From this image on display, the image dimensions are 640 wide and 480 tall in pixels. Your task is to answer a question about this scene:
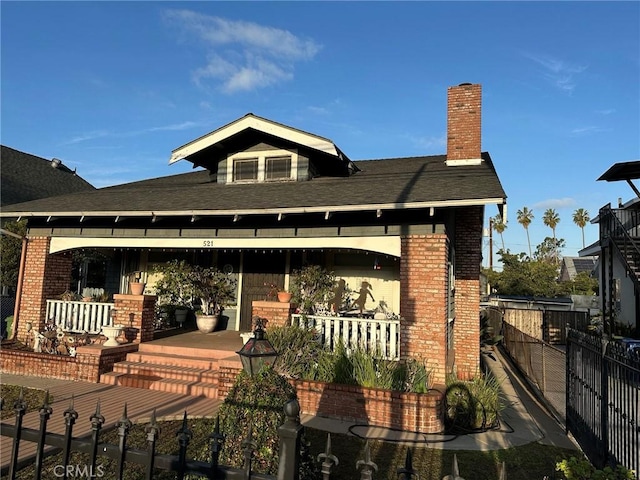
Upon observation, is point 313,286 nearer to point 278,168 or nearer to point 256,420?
point 278,168

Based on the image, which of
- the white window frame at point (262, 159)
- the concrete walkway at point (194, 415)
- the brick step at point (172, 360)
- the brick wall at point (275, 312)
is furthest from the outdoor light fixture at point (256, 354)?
the white window frame at point (262, 159)

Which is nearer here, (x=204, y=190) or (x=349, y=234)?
(x=349, y=234)

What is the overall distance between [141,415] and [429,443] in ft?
14.3

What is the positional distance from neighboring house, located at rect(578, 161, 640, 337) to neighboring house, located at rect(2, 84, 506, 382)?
577cm

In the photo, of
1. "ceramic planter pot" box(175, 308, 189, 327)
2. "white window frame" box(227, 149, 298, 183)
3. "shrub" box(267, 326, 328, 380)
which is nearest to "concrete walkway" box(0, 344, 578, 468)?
"shrub" box(267, 326, 328, 380)

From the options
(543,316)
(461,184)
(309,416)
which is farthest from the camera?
(543,316)

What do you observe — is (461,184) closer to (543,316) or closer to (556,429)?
(556,429)

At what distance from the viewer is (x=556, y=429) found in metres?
7.12

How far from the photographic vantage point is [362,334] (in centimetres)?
846

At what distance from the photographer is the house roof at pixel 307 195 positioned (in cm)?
830

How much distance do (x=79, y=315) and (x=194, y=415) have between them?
5.82 meters

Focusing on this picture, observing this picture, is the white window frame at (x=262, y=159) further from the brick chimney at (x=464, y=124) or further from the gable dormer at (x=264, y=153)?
the brick chimney at (x=464, y=124)

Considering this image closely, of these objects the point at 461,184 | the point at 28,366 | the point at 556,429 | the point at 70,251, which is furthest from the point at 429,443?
the point at 70,251

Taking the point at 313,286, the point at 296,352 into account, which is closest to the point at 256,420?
the point at 296,352
